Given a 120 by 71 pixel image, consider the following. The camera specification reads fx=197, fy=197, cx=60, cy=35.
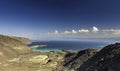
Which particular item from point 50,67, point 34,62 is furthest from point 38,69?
point 34,62

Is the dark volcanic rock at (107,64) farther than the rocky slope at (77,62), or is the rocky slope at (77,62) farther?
the rocky slope at (77,62)

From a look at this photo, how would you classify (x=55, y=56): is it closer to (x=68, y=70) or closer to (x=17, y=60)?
(x=17, y=60)

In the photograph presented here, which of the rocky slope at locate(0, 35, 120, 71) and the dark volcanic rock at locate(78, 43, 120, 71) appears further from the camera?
the rocky slope at locate(0, 35, 120, 71)

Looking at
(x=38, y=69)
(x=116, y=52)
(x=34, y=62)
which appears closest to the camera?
(x=116, y=52)

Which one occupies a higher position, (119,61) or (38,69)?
(119,61)

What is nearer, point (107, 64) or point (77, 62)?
point (107, 64)

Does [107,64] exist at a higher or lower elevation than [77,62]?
higher

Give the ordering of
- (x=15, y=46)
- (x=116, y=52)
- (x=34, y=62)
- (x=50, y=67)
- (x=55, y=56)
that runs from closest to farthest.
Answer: (x=116, y=52) < (x=50, y=67) < (x=34, y=62) < (x=55, y=56) < (x=15, y=46)

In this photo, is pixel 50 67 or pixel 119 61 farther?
pixel 50 67

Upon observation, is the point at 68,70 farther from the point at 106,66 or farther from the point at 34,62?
the point at 34,62
